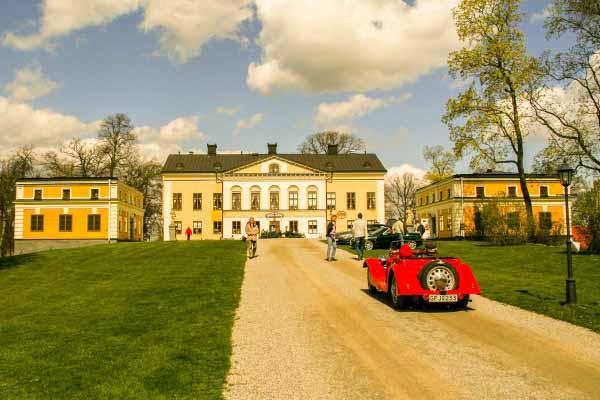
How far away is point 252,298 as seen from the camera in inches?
489

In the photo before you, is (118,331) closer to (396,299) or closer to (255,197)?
(396,299)

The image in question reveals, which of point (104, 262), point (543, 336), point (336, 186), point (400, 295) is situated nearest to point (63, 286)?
point (104, 262)

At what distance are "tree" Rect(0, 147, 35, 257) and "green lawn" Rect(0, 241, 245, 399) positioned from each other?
2888cm

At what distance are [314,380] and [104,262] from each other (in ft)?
59.0

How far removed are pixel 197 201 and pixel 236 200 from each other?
16.5 feet

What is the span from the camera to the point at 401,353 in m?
7.32

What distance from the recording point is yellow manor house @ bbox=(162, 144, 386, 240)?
64625mm

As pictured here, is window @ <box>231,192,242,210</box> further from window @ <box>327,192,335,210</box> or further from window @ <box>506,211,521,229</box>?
window @ <box>506,211,521,229</box>

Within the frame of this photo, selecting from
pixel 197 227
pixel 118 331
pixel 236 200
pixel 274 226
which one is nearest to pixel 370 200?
pixel 274 226

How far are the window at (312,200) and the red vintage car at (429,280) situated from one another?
54355 millimetres

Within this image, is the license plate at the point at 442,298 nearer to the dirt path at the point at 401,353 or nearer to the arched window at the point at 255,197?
the dirt path at the point at 401,353

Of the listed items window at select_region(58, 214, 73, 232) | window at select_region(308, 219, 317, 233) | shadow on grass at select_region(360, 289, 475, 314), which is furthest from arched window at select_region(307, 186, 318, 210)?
shadow on grass at select_region(360, 289, 475, 314)

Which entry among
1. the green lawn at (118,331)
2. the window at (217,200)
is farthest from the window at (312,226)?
the green lawn at (118,331)

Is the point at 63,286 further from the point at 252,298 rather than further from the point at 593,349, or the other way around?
the point at 593,349
